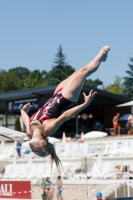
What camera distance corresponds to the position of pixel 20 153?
69.1 ft

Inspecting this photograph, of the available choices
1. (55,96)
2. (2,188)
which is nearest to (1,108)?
(2,188)

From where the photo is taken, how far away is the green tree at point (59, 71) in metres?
56.3

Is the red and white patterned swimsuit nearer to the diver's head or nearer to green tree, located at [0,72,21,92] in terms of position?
the diver's head

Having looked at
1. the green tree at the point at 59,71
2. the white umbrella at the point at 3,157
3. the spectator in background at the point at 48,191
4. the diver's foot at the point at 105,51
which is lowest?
the spectator in background at the point at 48,191

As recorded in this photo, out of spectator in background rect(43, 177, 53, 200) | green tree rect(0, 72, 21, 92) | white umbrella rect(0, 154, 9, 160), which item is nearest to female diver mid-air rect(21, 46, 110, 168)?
spectator in background rect(43, 177, 53, 200)

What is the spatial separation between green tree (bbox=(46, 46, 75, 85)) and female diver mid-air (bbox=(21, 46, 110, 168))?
→ 47892 millimetres

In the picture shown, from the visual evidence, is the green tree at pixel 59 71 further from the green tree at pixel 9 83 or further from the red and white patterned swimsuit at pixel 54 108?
the red and white patterned swimsuit at pixel 54 108

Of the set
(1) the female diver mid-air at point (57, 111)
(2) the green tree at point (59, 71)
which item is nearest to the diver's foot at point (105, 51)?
(1) the female diver mid-air at point (57, 111)

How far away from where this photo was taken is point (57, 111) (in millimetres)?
6637

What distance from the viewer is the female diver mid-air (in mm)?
6273

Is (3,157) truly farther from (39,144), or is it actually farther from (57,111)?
(39,144)

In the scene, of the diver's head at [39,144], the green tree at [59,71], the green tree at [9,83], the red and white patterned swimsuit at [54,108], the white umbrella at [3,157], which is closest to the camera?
the diver's head at [39,144]

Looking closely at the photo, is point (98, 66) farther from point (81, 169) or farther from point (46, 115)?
point (81, 169)

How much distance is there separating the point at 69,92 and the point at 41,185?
37.5 ft
